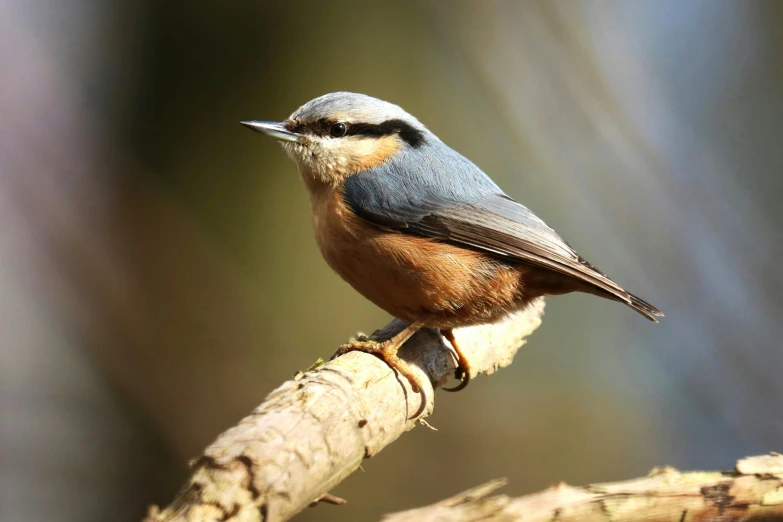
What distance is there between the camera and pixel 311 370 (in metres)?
1.97

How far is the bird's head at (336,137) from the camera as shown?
2.60m

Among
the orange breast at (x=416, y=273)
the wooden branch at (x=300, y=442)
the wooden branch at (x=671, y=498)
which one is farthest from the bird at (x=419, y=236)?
the wooden branch at (x=671, y=498)

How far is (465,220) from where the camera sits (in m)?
2.47

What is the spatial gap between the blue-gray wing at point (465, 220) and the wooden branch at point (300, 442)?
47 cm

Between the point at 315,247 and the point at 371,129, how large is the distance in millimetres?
1389

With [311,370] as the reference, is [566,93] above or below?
above

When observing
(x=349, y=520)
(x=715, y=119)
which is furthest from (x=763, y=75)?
(x=349, y=520)

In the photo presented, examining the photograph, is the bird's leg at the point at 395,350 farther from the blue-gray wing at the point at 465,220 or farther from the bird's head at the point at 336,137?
the bird's head at the point at 336,137

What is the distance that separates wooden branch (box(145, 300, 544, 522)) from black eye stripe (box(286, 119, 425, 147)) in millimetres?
871

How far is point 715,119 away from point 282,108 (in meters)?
2.92

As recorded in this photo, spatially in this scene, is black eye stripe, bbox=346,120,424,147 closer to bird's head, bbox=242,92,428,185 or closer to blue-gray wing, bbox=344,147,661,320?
bird's head, bbox=242,92,428,185

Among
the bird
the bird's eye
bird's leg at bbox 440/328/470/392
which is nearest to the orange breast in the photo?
the bird

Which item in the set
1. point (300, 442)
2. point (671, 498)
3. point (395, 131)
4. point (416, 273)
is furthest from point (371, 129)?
point (671, 498)

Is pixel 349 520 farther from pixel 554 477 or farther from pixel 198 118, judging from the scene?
pixel 198 118
